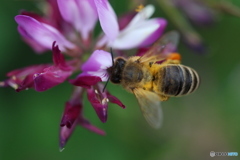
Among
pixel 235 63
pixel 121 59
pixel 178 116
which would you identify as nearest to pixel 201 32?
pixel 235 63

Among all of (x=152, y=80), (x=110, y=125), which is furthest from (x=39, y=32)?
(x=110, y=125)

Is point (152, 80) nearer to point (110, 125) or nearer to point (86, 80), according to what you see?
point (86, 80)

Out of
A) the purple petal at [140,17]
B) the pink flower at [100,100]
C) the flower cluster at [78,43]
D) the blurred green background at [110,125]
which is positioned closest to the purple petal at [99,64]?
the flower cluster at [78,43]

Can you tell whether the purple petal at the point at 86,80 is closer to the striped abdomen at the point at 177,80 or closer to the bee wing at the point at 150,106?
the bee wing at the point at 150,106

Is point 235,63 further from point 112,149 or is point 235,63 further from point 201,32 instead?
point 112,149

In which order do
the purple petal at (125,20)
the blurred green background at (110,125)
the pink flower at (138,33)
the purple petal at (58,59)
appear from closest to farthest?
the purple petal at (58,59) → the pink flower at (138,33) → the purple petal at (125,20) → the blurred green background at (110,125)

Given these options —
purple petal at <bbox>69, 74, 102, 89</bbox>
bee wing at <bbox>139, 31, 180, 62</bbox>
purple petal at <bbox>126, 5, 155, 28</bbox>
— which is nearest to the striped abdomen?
bee wing at <bbox>139, 31, 180, 62</bbox>

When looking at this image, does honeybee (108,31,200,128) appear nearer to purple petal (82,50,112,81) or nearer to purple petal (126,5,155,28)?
purple petal (82,50,112,81)
